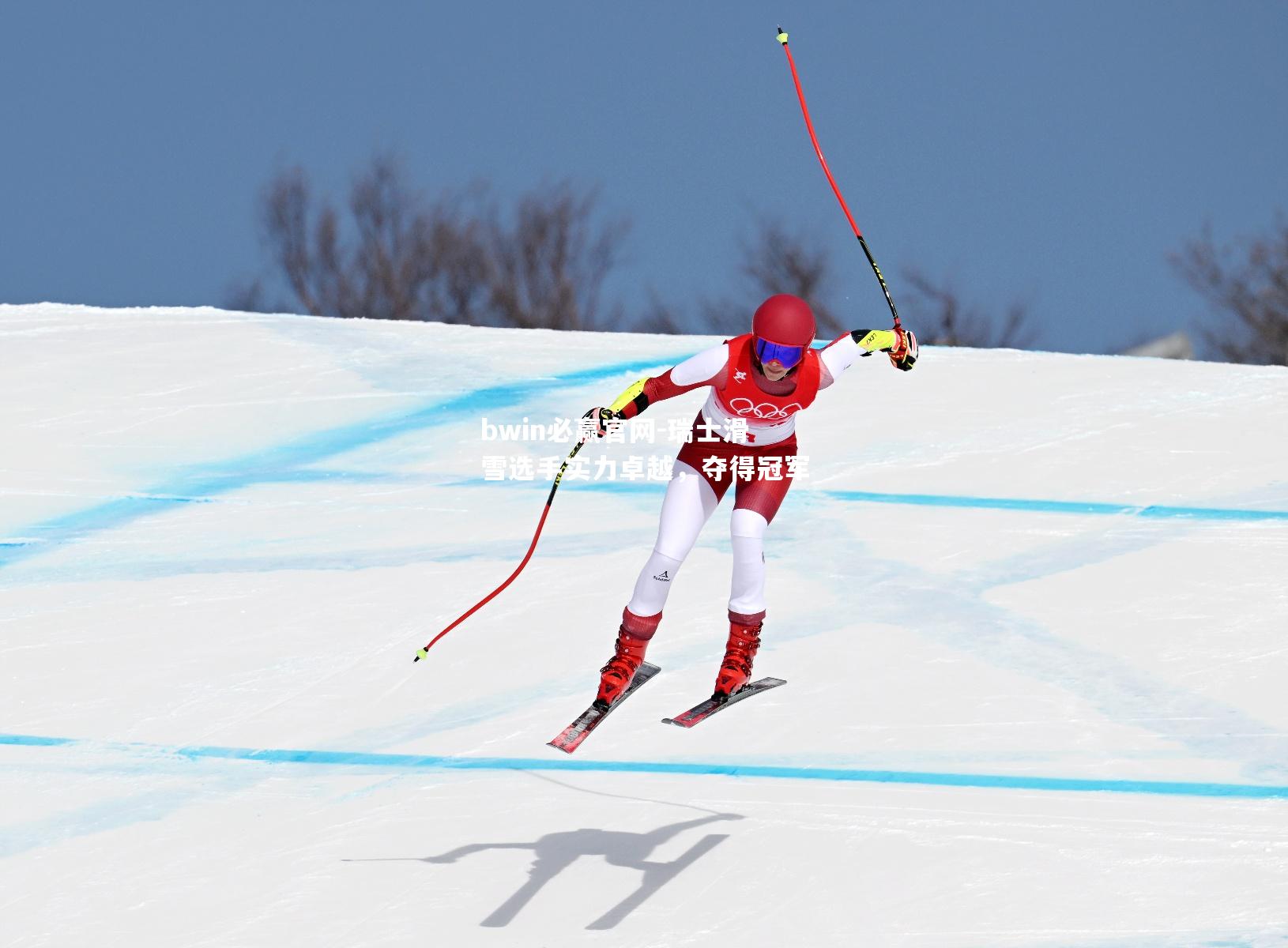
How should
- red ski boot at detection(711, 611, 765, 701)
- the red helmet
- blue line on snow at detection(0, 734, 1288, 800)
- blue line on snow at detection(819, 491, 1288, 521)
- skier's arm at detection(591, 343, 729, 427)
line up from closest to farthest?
the red helmet < skier's arm at detection(591, 343, 729, 427) < red ski boot at detection(711, 611, 765, 701) < blue line on snow at detection(0, 734, 1288, 800) < blue line on snow at detection(819, 491, 1288, 521)

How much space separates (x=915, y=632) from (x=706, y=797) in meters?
1.90

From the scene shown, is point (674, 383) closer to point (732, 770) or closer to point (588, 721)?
point (588, 721)

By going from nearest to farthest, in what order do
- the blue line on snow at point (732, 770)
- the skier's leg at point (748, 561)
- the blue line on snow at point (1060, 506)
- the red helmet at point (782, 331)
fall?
the red helmet at point (782, 331) → the skier's leg at point (748, 561) → the blue line on snow at point (732, 770) → the blue line on snow at point (1060, 506)

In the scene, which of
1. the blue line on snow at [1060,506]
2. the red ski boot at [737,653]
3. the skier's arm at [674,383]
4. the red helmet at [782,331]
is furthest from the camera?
the blue line on snow at [1060,506]

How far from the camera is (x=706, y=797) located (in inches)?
254

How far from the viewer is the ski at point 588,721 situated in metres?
5.86

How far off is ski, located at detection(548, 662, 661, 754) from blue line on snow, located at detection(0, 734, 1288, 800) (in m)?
0.56

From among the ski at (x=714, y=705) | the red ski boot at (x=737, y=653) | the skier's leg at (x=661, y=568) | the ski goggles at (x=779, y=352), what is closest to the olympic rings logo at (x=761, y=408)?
the ski goggles at (x=779, y=352)

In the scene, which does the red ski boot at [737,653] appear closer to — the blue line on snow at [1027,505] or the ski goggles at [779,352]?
the ski goggles at [779,352]

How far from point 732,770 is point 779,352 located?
182cm

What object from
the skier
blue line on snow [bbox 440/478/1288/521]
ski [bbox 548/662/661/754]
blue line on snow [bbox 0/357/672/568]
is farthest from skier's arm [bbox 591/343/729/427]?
blue line on snow [bbox 0/357/672/568]

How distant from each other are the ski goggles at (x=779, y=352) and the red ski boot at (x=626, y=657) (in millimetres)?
996

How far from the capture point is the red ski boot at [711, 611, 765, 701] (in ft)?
20.2

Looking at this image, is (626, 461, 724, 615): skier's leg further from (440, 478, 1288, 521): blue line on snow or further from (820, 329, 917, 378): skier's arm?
(440, 478, 1288, 521): blue line on snow
